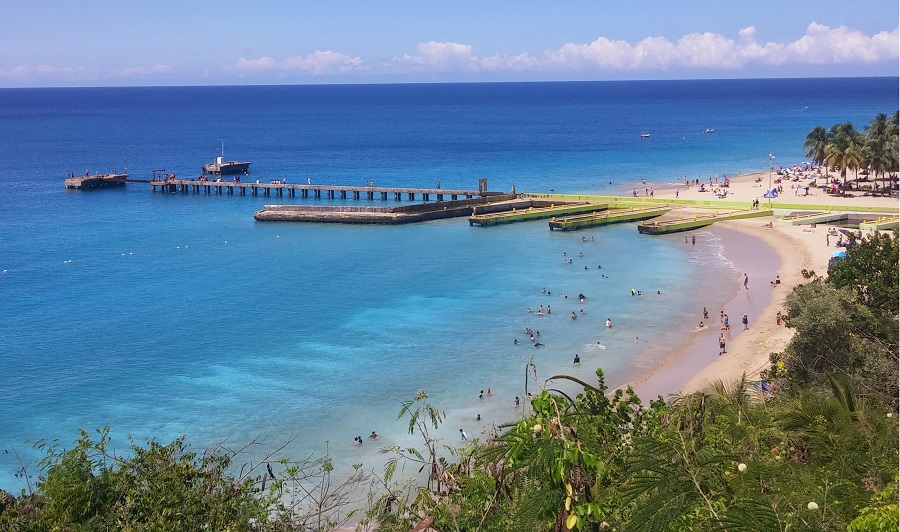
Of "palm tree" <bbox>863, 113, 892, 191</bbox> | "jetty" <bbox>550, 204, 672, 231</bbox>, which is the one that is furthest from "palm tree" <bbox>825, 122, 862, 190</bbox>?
"jetty" <bbox>550, 204, 672, 231</bbox>

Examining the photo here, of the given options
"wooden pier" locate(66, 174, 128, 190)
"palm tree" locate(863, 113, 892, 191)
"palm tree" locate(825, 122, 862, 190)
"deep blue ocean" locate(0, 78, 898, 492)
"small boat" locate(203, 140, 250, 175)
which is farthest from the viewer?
"small boat" locate(203, 140, 250, 175)

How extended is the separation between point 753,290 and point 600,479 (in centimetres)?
3710

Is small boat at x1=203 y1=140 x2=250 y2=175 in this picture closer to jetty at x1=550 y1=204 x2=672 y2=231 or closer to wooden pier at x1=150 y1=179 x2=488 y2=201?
wooden pier at x1=150 y1=179 x2=488 y2=201

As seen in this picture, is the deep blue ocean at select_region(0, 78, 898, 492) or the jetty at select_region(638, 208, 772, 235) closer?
the deep blue ocean at select_region(0, 78, 898, 492)

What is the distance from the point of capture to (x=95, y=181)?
85250mm

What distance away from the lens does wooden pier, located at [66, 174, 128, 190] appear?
8450 cm

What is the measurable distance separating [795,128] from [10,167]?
11056 centimetres

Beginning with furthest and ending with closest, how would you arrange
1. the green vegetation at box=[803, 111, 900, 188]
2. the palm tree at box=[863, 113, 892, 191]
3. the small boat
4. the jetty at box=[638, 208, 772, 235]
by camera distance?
1. the small boat
2. the green vegetation at box=[803, 111, 900, 188]
3. the palm tree at box=[863, 113, 892, 191]
4. the jetty at box=[638, 208, 772, 235]

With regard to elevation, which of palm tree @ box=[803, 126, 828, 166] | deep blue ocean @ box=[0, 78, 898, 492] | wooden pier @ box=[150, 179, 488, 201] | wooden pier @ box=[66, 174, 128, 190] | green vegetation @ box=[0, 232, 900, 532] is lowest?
deep blue ocean @ box=[0, 78, 898, 492]

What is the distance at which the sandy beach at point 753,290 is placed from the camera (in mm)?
30672

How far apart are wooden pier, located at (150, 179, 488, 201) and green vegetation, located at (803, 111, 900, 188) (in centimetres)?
2575

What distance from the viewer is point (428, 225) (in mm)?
63156

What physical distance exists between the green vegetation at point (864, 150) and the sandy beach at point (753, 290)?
2691 millimetres

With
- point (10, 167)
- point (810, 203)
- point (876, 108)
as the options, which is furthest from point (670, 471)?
point (876, 108)
